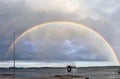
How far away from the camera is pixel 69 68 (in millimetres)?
111750

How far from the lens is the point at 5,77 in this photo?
85938 millimetres

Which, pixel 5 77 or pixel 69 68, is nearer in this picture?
pixel 5 77

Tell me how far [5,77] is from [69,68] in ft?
103
